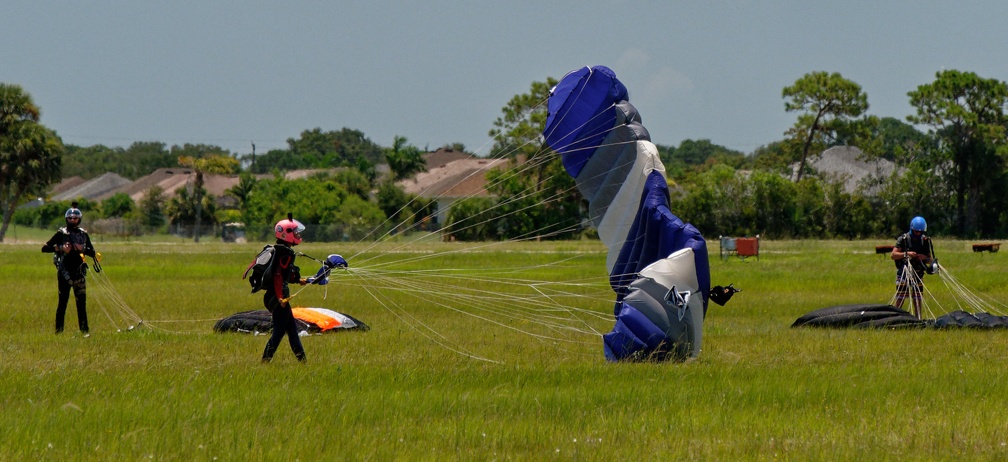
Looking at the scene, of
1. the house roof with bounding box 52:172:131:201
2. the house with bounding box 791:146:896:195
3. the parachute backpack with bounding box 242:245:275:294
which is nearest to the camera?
the parachute backpack with bounding box 242:245:275:294

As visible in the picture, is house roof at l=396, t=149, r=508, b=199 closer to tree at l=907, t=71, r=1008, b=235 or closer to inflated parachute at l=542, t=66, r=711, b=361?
tree at l=907, t=71, r=1008, b=235

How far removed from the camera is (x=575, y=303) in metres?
20.5

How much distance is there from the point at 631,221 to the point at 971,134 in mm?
55192

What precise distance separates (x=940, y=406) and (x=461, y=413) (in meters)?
3.40

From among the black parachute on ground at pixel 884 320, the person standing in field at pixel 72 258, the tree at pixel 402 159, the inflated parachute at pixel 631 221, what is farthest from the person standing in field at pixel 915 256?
the tree at pixel 402 159

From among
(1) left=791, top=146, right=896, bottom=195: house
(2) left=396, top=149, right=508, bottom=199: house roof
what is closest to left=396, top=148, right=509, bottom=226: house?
(2) left=396, top=149, right=508, bottom=199: house roof

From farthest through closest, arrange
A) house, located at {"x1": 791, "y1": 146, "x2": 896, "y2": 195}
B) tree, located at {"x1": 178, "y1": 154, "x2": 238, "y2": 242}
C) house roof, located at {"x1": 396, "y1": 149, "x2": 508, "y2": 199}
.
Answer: tree, located at {"x1": 178, "y1": 154, "x2": 238, "y2": 242}, house roof, located at {"x1": 396, "y1": 149, "x2": 508, "y2": 199}, house, located at {"x1": 791, "y1": 146, "x2": 896, "y2": 195}

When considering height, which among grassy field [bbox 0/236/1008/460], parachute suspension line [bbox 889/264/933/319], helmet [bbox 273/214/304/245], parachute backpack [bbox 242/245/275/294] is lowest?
grassy field [bbox 0/236/1008/460]

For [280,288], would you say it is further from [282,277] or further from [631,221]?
[631,221]

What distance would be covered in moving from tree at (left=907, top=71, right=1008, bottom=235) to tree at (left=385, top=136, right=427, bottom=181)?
145 feet

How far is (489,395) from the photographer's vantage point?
28.7 feet

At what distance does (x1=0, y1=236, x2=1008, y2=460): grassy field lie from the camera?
6.84 meters

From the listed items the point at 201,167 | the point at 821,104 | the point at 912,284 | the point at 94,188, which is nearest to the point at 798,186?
the point at 821,104

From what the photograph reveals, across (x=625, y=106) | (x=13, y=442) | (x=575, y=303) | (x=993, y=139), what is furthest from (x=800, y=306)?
(x=993, y=139)
